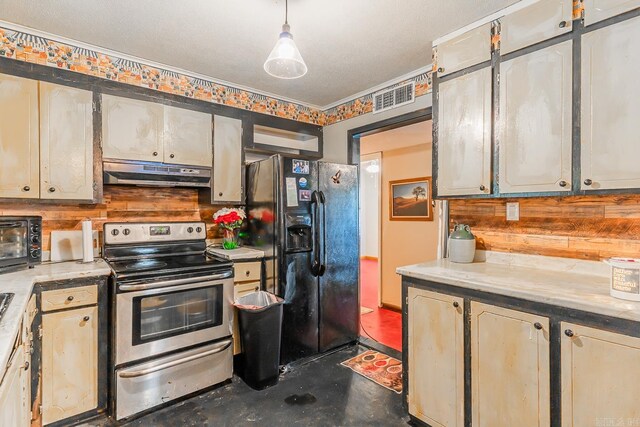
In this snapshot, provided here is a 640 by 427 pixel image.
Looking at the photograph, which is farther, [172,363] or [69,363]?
[172,363]

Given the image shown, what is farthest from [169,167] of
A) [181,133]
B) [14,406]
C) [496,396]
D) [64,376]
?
[496,396]

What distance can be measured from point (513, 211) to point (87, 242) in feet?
9.67

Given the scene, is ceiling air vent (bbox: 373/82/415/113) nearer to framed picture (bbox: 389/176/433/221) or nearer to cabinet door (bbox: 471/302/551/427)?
framed picture (bbox: 389/176/433/221)

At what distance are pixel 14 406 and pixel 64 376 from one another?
0.98 metres

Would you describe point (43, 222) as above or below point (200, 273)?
above

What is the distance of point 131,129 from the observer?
8.47 ft

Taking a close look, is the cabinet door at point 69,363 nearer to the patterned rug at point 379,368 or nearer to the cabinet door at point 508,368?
the patterned rug at point 379,368

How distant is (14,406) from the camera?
1.21 metres

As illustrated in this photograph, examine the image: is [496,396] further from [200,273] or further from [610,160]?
[200,273]

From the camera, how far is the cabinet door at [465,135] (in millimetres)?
2029

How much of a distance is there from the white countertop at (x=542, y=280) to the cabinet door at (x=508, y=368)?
0.36ft

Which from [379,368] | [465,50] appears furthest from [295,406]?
[465,50]

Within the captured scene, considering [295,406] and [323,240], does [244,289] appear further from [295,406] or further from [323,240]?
[295,406]

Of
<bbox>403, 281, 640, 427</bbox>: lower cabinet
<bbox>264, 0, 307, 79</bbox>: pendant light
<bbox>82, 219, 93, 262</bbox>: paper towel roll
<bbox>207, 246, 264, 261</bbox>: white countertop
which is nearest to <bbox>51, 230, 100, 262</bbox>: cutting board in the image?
<bbox>82, 219, 93, 262</bbox>: paper towel roll
